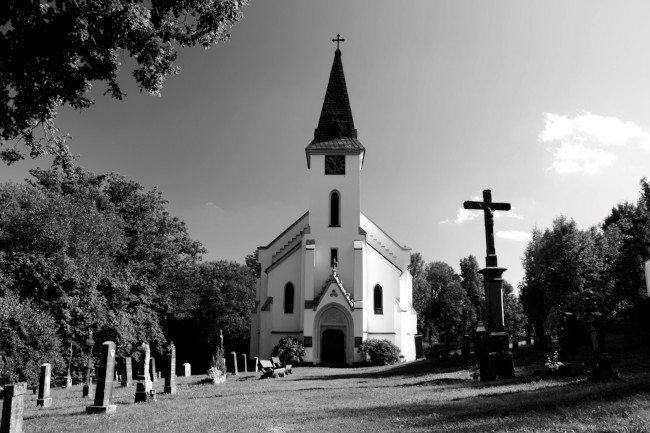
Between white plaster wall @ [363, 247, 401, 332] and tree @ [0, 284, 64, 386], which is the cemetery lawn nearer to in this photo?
tree @ [0, 284, 64, 386]

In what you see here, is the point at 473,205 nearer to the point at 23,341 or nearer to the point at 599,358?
the point at 599,358

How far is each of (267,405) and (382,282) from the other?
1001 inches

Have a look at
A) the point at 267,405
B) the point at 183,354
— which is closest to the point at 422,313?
the point at 183,354

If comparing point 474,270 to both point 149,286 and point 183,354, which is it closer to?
point 183,354

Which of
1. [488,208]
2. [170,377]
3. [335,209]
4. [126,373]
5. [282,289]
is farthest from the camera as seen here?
[335,209]

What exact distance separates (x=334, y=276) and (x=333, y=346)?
4744 millimetres

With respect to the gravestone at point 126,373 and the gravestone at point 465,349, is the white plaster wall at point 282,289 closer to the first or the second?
A: the gravestone at point 465,349

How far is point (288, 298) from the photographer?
36656mm

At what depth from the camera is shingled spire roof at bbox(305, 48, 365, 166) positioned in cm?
3762

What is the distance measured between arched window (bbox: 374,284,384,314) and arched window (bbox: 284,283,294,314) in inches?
237

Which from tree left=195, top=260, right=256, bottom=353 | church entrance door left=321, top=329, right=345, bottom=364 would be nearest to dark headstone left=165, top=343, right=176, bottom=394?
church entrance door left=321, top=329, right=345, bottom=364

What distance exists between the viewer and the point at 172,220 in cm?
4062

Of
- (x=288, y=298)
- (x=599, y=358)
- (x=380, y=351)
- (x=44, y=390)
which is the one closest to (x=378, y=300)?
(x=380, y=351)

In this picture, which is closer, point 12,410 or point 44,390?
point 12,410
